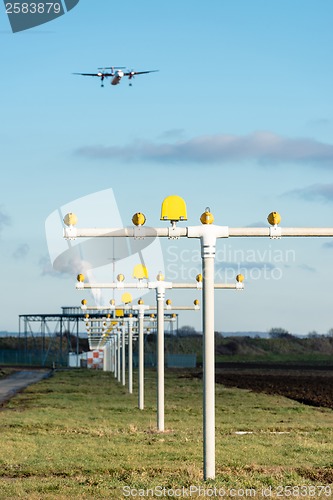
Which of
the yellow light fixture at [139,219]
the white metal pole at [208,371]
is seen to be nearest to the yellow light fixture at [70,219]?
the yellow light fixture at [139,219]

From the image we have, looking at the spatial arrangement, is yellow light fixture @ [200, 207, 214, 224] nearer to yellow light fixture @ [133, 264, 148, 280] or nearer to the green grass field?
the green grass field

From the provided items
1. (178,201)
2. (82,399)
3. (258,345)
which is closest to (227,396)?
(82,399)

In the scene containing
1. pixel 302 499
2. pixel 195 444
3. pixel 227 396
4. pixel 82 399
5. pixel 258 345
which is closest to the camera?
pixel 302 499

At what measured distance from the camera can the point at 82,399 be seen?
136 feet

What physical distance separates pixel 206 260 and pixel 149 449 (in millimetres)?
6627

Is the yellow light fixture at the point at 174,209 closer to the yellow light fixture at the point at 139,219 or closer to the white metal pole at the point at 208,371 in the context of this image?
the yellow light fixture at the point at 139,219

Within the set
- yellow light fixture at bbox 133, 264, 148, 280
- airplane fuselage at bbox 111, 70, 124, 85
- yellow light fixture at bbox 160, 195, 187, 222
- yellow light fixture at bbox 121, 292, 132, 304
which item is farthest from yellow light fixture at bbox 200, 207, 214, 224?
airplane fuselage at bbox 111, 70, 124, 85

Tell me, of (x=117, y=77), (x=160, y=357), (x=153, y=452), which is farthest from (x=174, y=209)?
(x=117, y=77)

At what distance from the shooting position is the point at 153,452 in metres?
19.3

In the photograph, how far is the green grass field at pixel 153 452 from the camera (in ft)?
47.6

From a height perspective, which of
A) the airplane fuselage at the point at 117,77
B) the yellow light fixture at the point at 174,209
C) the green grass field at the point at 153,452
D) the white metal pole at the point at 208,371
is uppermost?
the airplane fuselage at the point at 117,77

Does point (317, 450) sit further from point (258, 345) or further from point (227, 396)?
point (258, 345)

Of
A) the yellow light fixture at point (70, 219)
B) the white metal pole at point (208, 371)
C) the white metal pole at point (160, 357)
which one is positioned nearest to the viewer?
the white metal pole at point (208, 371)

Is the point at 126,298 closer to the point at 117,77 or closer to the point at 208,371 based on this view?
the point at 208,371
